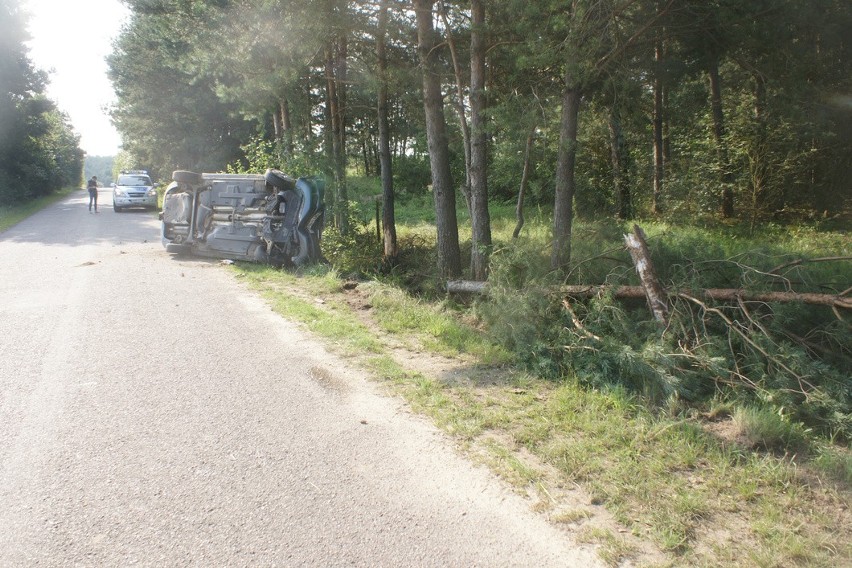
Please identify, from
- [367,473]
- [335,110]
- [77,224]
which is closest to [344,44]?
[335,110]

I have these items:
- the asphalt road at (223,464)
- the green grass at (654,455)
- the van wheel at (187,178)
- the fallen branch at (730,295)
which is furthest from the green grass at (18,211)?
the fallen branch at (730,295)

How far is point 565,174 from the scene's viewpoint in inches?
351

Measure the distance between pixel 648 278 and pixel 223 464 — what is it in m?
4.49

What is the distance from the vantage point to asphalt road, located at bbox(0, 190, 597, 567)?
3.39 m

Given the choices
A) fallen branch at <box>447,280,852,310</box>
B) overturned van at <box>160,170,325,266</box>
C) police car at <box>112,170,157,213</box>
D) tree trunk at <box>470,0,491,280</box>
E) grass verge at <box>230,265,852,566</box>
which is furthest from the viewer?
police car at <box>112,170,157,213</box>

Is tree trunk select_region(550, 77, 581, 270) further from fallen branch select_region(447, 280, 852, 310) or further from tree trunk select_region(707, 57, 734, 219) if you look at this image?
tree trunk select_region(707, 57, 734, 219)

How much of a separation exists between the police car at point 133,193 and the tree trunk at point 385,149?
1991cm

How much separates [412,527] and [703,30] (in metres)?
8.43

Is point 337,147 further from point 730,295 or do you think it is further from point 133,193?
point 133,193

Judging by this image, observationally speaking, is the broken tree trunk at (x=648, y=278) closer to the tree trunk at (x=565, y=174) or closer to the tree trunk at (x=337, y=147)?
the tree trunk at (x=565, y=174)

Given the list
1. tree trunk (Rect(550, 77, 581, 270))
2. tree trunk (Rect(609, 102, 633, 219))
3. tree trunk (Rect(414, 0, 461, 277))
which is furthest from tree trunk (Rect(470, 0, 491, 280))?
tree trunk (Rect(609, 102, 633, 219))

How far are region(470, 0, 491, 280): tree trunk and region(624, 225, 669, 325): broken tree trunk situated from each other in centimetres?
258

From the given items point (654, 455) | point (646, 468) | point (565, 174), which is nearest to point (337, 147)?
point (565, 174)

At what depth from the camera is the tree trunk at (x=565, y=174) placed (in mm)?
8359
